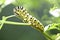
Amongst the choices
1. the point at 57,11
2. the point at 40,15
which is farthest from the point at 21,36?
the point at 57,11

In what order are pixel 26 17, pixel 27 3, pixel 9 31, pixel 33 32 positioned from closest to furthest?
1. pixel 26 17
2. pixel 27 3
3. pixel 33 32
4. pixel 9 31

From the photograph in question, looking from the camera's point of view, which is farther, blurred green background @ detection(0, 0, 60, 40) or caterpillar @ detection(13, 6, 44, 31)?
blurred green background @ detection(0, 0, 60, 40)

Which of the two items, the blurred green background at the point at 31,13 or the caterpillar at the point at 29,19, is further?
the blurred green background at the point at 31,13

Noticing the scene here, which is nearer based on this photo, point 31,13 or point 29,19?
point 29,19

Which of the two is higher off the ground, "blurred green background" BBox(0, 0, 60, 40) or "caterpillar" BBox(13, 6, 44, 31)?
"blurred green background" BBox(0, 0, 60, 40)

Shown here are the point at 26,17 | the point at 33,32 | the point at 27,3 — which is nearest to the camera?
the point at 26,17

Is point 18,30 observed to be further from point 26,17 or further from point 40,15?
point 26,17

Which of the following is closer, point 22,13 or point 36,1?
point 22,13

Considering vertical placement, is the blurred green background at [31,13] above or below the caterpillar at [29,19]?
above
